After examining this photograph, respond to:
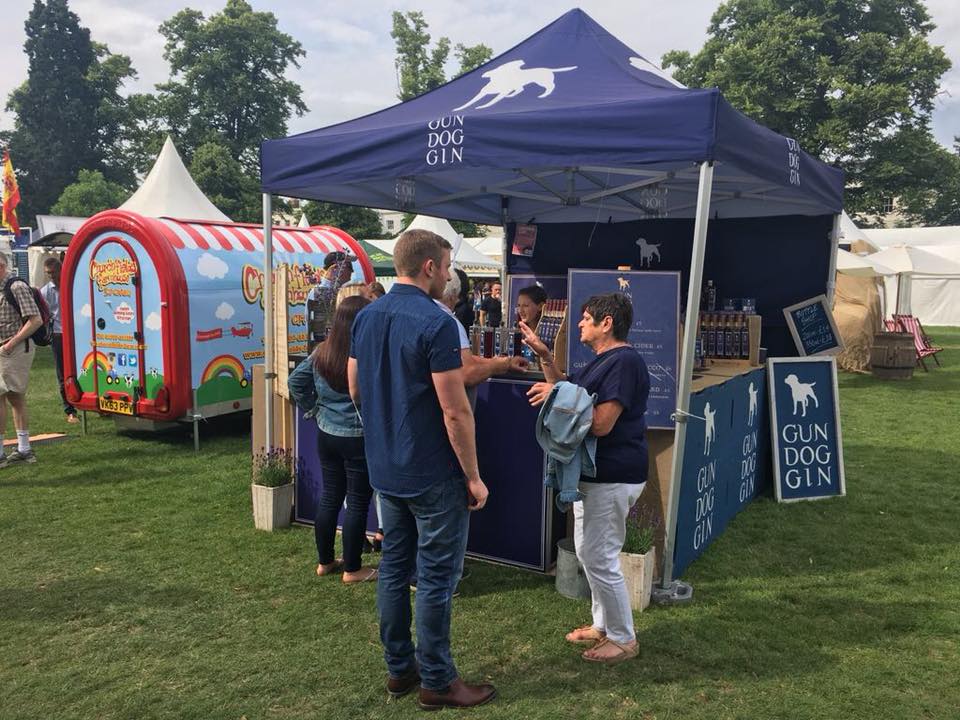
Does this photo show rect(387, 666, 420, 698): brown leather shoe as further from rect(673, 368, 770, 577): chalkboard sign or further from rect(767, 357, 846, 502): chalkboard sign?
rect(767, 357, 846, 502): chalkboard sign

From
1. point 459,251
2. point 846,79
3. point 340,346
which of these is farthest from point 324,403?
point 846,79

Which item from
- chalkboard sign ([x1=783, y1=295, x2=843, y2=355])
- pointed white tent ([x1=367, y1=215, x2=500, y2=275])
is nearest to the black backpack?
chalkboard sign ([x1=783, y1=295, x2=843, y2=355])

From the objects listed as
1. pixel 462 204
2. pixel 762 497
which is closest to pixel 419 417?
pixel 762 497

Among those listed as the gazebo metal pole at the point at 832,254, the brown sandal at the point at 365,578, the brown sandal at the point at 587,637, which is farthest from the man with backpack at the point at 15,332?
the gazebo metal pole at the point at 832,254

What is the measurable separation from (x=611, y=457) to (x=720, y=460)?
1.85m

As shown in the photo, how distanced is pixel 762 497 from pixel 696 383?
6.22ft

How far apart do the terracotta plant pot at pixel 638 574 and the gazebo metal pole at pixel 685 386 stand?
0.37 ft

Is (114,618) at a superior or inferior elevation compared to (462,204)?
inferior

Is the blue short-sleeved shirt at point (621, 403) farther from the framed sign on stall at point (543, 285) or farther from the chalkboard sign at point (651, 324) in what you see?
the framed sign on stall at point (543, 285)

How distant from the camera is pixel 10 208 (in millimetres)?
18156

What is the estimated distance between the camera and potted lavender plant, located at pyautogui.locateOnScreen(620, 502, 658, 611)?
3547mm

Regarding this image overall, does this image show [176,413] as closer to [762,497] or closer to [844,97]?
[762,497]

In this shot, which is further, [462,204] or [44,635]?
[462,204]

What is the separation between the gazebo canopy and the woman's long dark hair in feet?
2.83
